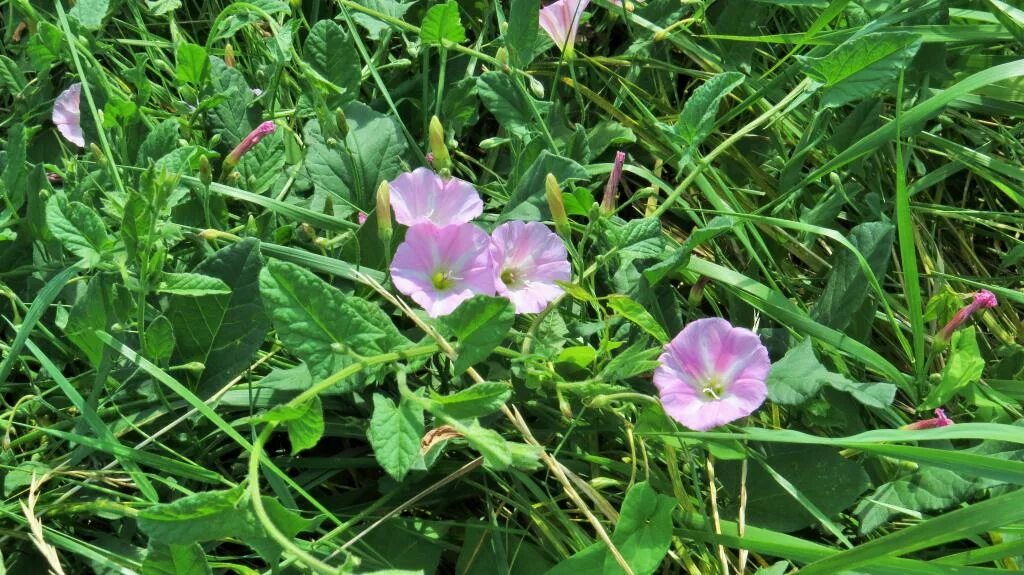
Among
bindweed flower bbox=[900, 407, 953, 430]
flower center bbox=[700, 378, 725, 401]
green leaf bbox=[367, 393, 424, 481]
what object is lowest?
bindweed flower bbox=[900, 407, 953, 430]

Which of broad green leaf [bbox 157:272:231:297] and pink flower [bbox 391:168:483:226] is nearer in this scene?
broad green leaf [bbox 157:272:231:297]

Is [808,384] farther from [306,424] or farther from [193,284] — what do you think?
[193,284]

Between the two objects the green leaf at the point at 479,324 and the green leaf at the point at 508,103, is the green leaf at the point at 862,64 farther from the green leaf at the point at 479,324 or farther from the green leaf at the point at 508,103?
the green leaf at the point at 479,324

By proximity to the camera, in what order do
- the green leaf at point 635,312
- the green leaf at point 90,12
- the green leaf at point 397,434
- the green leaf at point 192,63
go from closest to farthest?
the green leaf at point 397,434
the green leaf at point 635,312
the green leaf at point 192,63
the green leaf at point 90,12

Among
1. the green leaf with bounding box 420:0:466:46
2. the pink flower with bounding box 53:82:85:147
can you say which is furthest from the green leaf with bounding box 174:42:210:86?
the green leaf with bounding box 420:0:466:46

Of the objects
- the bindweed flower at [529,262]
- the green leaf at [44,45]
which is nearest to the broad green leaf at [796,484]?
the bindweed flower at [529,262]

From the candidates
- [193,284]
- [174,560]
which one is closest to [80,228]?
[193,284]

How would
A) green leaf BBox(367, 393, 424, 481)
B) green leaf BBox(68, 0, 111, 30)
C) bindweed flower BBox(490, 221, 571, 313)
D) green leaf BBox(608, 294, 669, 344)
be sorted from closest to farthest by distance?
green leaf BBox(367, 393, 424, 481) → green leaf BBox(608, 294, 669, 344) → bindweed flower BBox(490, 221, 571, 313) → green leaf BBox(68, 0, 111, 30)

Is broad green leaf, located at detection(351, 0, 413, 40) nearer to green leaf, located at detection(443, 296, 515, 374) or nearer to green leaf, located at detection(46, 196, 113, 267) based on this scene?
green leaf, located at detection(46, 196, 113, 267)
